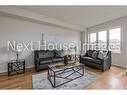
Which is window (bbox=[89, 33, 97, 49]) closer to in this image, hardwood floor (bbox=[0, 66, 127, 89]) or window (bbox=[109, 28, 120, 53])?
window (bbox=[109, 28, 120, 53])

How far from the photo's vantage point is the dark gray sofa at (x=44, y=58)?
11.6 ft

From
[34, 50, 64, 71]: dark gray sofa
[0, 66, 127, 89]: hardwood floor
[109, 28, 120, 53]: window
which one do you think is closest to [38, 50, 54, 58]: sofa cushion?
[34, 50, 64, 71]: dark gray sofa

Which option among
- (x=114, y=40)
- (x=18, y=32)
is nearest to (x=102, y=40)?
(x=114, y=40)

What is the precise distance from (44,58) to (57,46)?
4.68 feet

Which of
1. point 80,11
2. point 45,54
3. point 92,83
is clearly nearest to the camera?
point 92,83

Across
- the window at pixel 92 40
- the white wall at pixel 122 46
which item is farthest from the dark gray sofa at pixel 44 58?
the white wall at pixel 122 46

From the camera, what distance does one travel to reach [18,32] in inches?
149

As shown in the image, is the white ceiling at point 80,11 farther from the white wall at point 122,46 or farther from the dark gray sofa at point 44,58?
the dark gray sofa at point 44,58

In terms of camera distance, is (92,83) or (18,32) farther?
(18,32)

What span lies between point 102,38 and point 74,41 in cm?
184

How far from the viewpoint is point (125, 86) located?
2.31 meters

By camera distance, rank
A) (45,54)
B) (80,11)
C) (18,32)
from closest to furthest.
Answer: (80,11) → (18,32) → (45,54)

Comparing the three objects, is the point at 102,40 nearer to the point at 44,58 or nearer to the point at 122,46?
the point at 122,46
